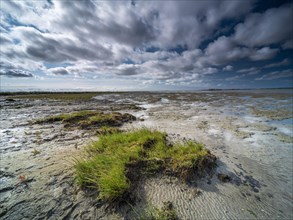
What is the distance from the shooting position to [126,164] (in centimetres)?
420

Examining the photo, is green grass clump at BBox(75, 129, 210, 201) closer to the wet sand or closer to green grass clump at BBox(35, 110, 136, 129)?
the wet sand

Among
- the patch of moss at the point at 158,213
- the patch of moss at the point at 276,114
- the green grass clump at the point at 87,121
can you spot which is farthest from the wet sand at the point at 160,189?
the patch of moss at the point at 276,114

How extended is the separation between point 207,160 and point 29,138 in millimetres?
9244

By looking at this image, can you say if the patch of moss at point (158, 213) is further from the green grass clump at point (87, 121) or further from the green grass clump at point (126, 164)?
the green grass clump at point (87, 121)

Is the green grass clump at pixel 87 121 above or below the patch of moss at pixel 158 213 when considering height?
below

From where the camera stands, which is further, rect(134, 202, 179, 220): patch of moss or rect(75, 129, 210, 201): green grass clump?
rect(75, 129, 210, 201): green grass clump

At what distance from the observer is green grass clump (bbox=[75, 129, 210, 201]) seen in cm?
335

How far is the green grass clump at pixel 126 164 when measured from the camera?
3351 millimetres

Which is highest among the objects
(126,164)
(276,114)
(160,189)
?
(126,164)

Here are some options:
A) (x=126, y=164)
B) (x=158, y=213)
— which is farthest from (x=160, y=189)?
(x=126, y=164)

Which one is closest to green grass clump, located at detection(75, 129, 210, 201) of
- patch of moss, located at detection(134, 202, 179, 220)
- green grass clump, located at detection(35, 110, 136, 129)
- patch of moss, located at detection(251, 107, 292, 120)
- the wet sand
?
the wet sand

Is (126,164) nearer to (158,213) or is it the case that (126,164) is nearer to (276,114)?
(158,213)

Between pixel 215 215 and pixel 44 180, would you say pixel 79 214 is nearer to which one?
pixel 44 180

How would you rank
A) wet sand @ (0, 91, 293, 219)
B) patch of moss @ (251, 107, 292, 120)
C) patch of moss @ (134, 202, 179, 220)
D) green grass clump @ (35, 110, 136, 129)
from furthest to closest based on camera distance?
patch of moss @ (251, 107, 292, 120) < green grass clump @ (35, 110, 136, 129) < wet sand @ (0, 91, 293, 219) < patch of moss @ (134, 202, 179, 220)
